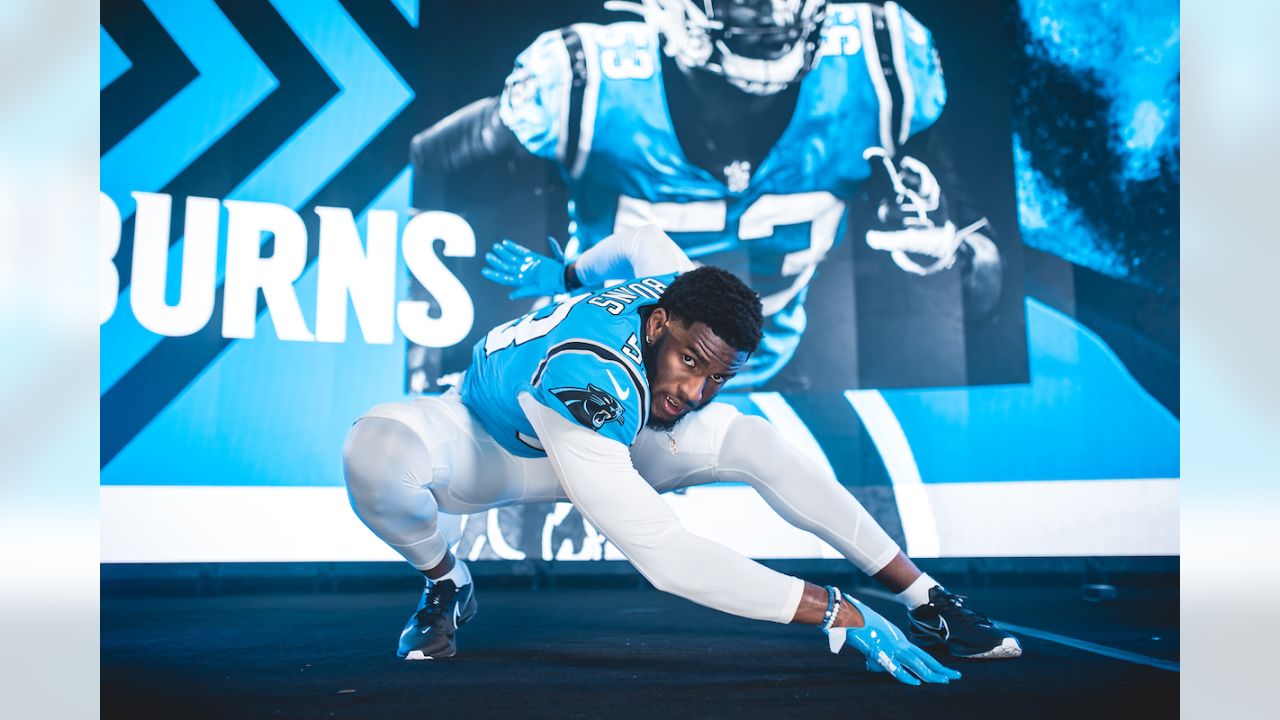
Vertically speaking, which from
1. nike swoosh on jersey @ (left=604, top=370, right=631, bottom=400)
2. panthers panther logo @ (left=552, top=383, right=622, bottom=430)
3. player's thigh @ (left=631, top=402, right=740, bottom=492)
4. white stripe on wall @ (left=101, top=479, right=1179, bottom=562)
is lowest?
white stripe on wall @ (left=101, top=479, right=1179, bottom=562)

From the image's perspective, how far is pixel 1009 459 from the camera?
441 centimetres

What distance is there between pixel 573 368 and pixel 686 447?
54cm

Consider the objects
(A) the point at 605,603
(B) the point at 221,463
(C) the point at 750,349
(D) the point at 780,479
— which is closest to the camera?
(C) the point at 750,349

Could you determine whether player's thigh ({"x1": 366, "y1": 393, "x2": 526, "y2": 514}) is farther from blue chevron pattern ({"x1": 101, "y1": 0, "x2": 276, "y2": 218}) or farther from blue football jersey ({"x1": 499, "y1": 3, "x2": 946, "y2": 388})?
blue chevron pattern ({"x1": 101, "y1": 0, "x2": 276, "y2": 218})

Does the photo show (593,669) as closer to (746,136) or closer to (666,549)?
(666,549)

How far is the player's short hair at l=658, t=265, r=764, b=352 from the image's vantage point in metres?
1.89

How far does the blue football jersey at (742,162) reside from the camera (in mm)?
4555

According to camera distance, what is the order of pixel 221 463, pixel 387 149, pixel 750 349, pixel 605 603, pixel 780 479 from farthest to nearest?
1. pixel 387 149
2. pixel 221 463
3. pixel 605 603
4. pixel 780 479
5. pixel 750 349

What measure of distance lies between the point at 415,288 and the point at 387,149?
0.71m

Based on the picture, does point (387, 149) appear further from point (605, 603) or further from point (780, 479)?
point (780, 479)

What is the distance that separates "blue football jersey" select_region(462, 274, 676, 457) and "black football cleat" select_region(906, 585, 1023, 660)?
839 millimetres

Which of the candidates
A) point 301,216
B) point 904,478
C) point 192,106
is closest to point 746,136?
point 904,478

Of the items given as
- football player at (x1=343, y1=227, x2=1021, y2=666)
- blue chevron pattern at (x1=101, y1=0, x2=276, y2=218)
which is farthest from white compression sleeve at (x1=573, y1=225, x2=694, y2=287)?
blue chevron pattern at (x1=101, y1=0, x2=276, y2=218)
